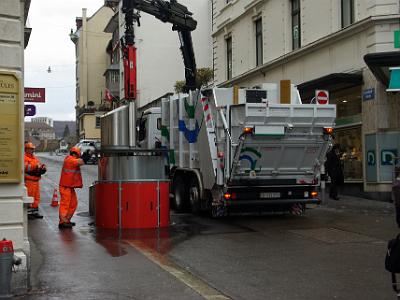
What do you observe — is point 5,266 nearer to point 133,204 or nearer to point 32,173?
point 133,204

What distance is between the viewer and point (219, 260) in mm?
8414

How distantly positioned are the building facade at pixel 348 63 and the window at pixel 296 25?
0.12 ft

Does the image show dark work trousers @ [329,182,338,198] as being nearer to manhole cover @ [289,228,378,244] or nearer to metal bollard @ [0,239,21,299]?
manhole cover @ [289,228,378,244]

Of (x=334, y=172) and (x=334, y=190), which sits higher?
(x=334, y=172)

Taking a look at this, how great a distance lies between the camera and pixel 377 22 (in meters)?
16.8

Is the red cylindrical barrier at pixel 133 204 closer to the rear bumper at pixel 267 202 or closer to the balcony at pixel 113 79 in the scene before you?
the rear bumper at pixel 267 202

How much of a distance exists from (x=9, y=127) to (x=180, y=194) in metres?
8.50

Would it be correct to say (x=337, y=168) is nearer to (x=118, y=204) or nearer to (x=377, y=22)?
(x=377, y=22)

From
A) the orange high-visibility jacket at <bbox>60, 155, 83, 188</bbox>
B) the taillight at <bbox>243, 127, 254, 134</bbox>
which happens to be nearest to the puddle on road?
the orange high-visibility jacket at <bbox>60, 155, 83, 188</bbox>

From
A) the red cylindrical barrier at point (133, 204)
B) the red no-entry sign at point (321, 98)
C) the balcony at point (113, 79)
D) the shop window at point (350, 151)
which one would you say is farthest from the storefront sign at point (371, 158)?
the balcony at point (113, 79)

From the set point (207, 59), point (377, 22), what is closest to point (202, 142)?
point (377, 22)

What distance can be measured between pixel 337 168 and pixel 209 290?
1170cm

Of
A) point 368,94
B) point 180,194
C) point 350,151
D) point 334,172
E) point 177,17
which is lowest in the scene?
point 180,194

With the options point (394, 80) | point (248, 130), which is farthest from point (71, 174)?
point (394, 80)
